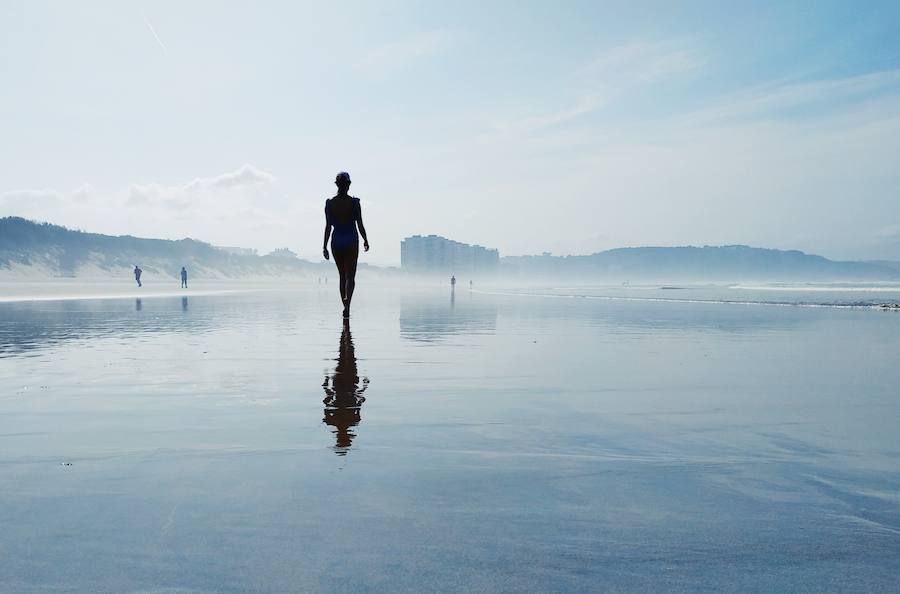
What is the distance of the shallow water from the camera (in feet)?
6.80

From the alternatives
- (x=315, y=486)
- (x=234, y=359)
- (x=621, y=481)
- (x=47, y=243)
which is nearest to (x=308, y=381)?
→ (x=234, y=359)

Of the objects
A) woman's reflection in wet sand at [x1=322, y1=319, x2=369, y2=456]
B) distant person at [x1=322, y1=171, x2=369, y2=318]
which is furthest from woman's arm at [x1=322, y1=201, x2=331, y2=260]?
woman's reflection in wet sand at [x1=322, y1=319, x2=369, y2=456]

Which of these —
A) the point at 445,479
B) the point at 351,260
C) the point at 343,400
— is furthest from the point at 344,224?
the point at 445,479

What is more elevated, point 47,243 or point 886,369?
point 47,243

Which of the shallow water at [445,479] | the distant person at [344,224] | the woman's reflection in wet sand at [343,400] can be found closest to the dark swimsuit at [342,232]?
the distant person at [344,224]

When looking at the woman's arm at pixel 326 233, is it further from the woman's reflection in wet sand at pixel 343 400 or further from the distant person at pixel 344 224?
the woman's reflection in wet sand at pixel 343 400

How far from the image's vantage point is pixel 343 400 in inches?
198

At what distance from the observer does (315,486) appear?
9.37ft

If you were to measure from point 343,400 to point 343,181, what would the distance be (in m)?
7.81

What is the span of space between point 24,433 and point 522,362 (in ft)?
17.4

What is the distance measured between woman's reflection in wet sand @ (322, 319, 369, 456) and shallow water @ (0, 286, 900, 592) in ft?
0.09

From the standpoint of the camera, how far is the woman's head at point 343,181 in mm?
12047

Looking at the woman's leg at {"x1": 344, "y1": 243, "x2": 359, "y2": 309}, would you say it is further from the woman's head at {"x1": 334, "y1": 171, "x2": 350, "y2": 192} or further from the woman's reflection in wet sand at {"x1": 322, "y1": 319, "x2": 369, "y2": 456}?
the woman's reflection in wet sand at {"x1": 322, "y1": 319, "x2": 369, "y2": 456}

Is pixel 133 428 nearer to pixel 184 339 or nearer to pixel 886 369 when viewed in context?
pixel 184 339
